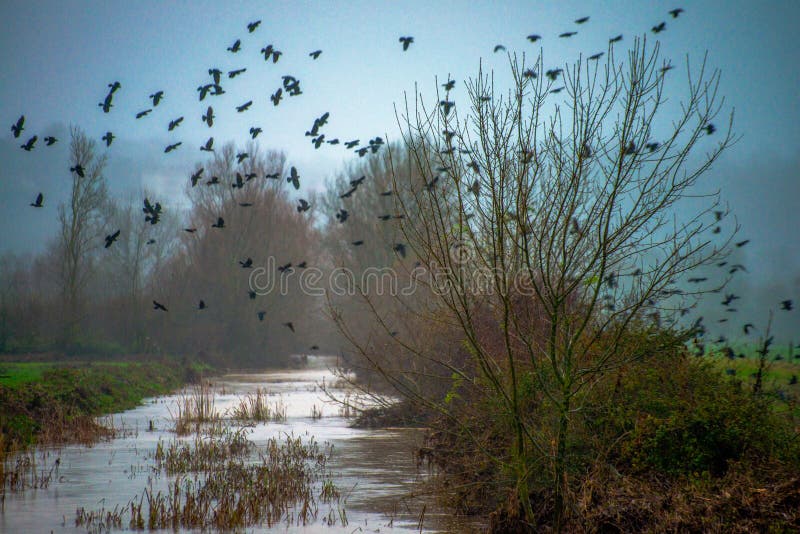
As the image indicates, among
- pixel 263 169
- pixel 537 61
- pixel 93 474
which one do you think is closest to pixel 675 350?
pixel 537 61

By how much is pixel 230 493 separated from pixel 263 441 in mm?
6638

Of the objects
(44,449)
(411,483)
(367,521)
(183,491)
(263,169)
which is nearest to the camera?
(367,521)

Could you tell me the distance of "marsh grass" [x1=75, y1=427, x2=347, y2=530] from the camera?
9570 millimetres

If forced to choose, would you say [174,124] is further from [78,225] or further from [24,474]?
[78,225]

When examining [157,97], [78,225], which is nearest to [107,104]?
[157,97]

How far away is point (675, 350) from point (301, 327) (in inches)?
1789

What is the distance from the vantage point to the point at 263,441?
17781mm

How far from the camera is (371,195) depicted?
144 ft

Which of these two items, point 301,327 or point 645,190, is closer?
point 645,190

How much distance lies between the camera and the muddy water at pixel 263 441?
9867mm

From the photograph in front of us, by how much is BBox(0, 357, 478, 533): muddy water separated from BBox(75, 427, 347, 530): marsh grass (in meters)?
0.22

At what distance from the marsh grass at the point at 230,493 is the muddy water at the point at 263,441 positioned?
0.72 ft


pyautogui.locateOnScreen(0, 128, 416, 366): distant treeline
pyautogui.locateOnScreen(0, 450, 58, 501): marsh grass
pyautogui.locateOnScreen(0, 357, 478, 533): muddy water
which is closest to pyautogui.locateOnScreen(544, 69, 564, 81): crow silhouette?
pyautogui.locateOnScreen(0, 357, 478, 533): muddy water

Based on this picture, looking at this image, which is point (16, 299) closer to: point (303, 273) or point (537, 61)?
point (303, 273)
